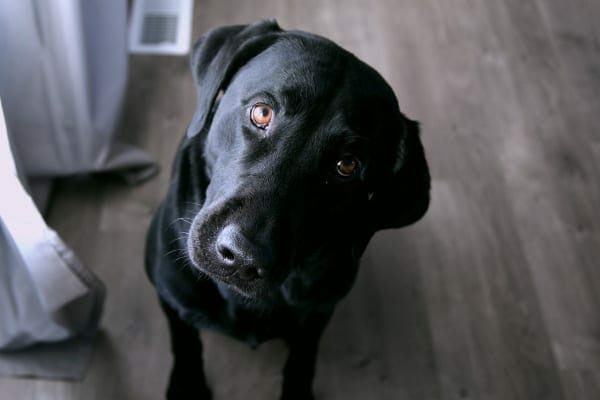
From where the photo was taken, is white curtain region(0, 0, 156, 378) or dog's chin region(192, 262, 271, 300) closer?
dog's chin region(192, 262, 271, 300)

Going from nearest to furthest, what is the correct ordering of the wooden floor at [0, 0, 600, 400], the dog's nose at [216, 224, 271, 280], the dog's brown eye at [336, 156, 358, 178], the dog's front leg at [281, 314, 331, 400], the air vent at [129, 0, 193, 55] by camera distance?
the dog's nose at [216, 224, 271, 280], the dog's brown eye at [336, 156, 358, 178], the dog's front leg at [281, 314, 331, 400], the wooden floor at [0, 0, 600, 400], the air vent at [129, 0, 193, 55]

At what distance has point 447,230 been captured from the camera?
6.26 feet

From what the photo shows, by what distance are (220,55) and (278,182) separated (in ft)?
0.98

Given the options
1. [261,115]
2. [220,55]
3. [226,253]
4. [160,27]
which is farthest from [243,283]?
[160,27]

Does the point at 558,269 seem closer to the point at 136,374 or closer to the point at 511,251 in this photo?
the point at 511,251

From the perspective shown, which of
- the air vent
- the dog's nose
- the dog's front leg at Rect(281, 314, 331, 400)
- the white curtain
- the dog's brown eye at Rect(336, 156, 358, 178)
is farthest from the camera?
the air vent

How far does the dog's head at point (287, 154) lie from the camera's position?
108cm

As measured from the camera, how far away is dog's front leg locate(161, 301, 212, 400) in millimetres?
1485

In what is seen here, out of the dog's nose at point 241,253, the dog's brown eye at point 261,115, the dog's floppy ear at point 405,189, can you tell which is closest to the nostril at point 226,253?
the dog's nose at point 241,253

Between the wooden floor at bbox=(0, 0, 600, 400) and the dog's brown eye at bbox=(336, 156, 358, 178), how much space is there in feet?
2.19

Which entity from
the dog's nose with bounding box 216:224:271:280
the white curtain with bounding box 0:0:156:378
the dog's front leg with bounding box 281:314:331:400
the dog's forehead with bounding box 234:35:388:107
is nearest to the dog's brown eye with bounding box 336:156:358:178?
the dog's forehead with bounding box 234:35:388:107

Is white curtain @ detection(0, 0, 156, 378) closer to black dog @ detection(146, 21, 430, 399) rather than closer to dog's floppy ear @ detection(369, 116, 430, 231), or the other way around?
black dog @ detection(146, 21, 430, 399)

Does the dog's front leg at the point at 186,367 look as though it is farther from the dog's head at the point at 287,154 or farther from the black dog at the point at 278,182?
the dog's head at the point at 287,154

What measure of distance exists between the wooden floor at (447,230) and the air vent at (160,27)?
0.18 ft
